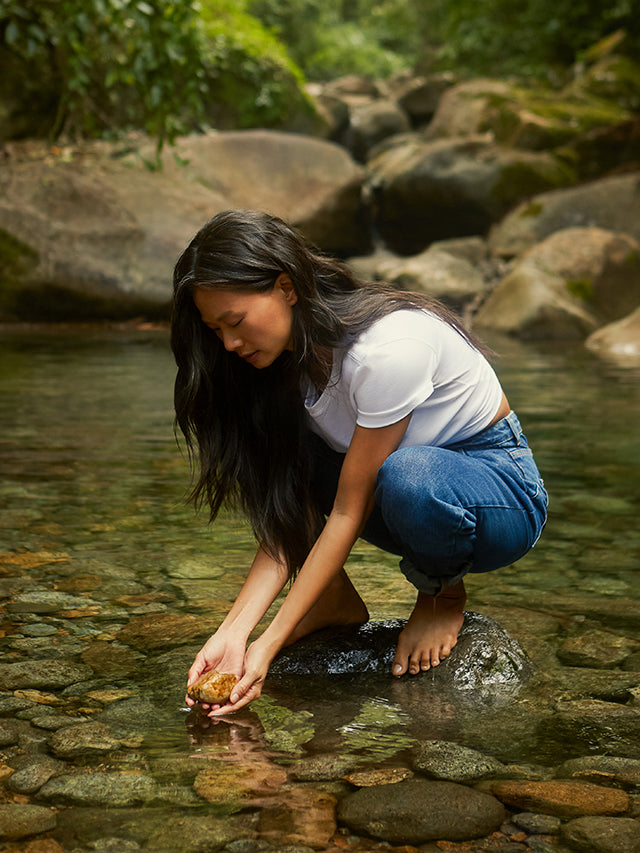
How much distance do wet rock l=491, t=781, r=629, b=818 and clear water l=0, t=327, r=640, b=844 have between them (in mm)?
139

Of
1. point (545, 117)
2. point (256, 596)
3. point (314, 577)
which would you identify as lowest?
point (256, 596)

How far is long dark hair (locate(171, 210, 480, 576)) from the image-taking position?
6.92 ft

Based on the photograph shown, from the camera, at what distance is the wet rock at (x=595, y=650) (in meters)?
2.45

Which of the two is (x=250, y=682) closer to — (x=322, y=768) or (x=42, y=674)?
(x=322, y=768)

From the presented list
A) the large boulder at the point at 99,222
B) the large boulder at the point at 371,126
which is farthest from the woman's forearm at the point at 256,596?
the large boulder at the point at 371,126

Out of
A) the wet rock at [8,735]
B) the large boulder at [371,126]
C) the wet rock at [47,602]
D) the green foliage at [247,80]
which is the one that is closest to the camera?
the wet rock at [8,735]

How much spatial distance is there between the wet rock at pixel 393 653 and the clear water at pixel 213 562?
0.10m

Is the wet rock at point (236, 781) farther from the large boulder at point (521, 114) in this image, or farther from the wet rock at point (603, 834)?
the large boulder at point (521, 114)

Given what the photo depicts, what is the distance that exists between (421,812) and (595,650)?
1.01 meters

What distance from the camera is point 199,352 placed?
2297 millimetres

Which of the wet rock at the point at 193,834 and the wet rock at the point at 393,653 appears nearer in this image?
the wet rock at the point at 193,834

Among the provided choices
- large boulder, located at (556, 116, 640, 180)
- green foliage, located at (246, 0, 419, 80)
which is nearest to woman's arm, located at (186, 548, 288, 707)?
large boulder, located at (556, 116, 640, 180)

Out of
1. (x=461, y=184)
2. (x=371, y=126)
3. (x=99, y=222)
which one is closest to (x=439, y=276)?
(x=461, y=184)

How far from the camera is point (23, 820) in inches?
63.8
